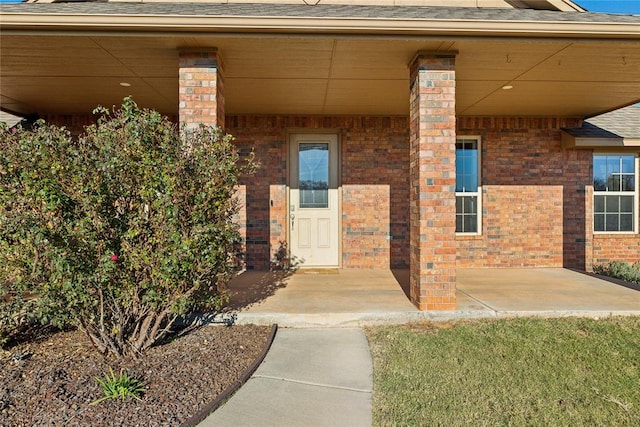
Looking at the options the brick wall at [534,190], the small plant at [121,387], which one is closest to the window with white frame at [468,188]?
the brick wall at [534,190]

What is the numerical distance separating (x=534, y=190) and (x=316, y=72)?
5.09 m

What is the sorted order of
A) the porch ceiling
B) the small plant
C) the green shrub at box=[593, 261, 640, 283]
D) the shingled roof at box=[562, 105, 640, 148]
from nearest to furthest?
the small plant → the porch ceiling → the green shrub at box=[593, 261, 640, 283] → the shingled roof at box=[562, 105, 640, 148]

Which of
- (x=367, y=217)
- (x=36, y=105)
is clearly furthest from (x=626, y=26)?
(x=36, y=105)

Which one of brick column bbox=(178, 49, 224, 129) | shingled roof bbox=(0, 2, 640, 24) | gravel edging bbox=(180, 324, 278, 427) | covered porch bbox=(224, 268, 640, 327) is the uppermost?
shingled roof bbox=(0, 2, 640, 24)

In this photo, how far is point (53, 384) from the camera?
2.69 metres

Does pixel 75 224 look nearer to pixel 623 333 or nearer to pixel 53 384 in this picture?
pixel 53 384

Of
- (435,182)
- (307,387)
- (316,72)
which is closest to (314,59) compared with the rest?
(316,72)

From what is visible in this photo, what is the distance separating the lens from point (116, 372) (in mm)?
2955

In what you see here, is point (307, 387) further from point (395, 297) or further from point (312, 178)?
point (312, 178)

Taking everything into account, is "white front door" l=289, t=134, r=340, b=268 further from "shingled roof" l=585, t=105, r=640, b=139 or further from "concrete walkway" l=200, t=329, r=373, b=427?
"shingled roof" l=585, t=105, r=640, b=139

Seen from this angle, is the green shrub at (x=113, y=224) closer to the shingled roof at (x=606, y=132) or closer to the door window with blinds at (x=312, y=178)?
the door window with blinds at (x=312, y=178)

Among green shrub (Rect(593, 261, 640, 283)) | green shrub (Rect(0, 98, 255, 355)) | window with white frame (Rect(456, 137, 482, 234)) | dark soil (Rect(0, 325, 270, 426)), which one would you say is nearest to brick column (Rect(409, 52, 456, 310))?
dark soil (Rect(0, 325, 270, 426))

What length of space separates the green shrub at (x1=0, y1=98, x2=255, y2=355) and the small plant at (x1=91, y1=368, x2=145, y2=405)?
54cm

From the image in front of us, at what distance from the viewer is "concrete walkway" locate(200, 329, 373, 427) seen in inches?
94.9
